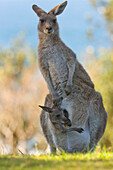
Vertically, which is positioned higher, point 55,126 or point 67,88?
point 67,88

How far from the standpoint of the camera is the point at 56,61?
5.34 m

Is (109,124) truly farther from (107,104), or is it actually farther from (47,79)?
(47,79)

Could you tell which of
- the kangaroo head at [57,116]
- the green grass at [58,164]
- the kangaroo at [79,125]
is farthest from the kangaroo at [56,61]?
the green grass at [58,164]

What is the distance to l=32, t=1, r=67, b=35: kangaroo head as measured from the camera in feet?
17.0

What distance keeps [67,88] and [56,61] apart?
0.50 m

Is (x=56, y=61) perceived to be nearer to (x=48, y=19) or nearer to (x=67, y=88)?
(x=67, y=88)

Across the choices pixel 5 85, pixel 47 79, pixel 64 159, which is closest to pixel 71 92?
pixel 47 79

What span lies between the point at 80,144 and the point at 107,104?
9.29 metres

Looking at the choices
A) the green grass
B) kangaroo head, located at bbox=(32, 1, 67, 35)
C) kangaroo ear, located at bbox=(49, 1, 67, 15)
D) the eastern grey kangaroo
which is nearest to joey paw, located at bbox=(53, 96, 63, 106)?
the eastern grey kangaroo

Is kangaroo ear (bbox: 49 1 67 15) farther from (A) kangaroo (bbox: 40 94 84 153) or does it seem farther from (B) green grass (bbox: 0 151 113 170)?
(B) green grass (bbox: 0 151 113 170)

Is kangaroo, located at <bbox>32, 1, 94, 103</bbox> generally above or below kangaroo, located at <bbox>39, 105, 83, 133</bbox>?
above

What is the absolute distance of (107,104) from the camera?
1433 centimetres

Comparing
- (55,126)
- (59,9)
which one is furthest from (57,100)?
(59,9)

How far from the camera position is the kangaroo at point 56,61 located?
5.29 m
